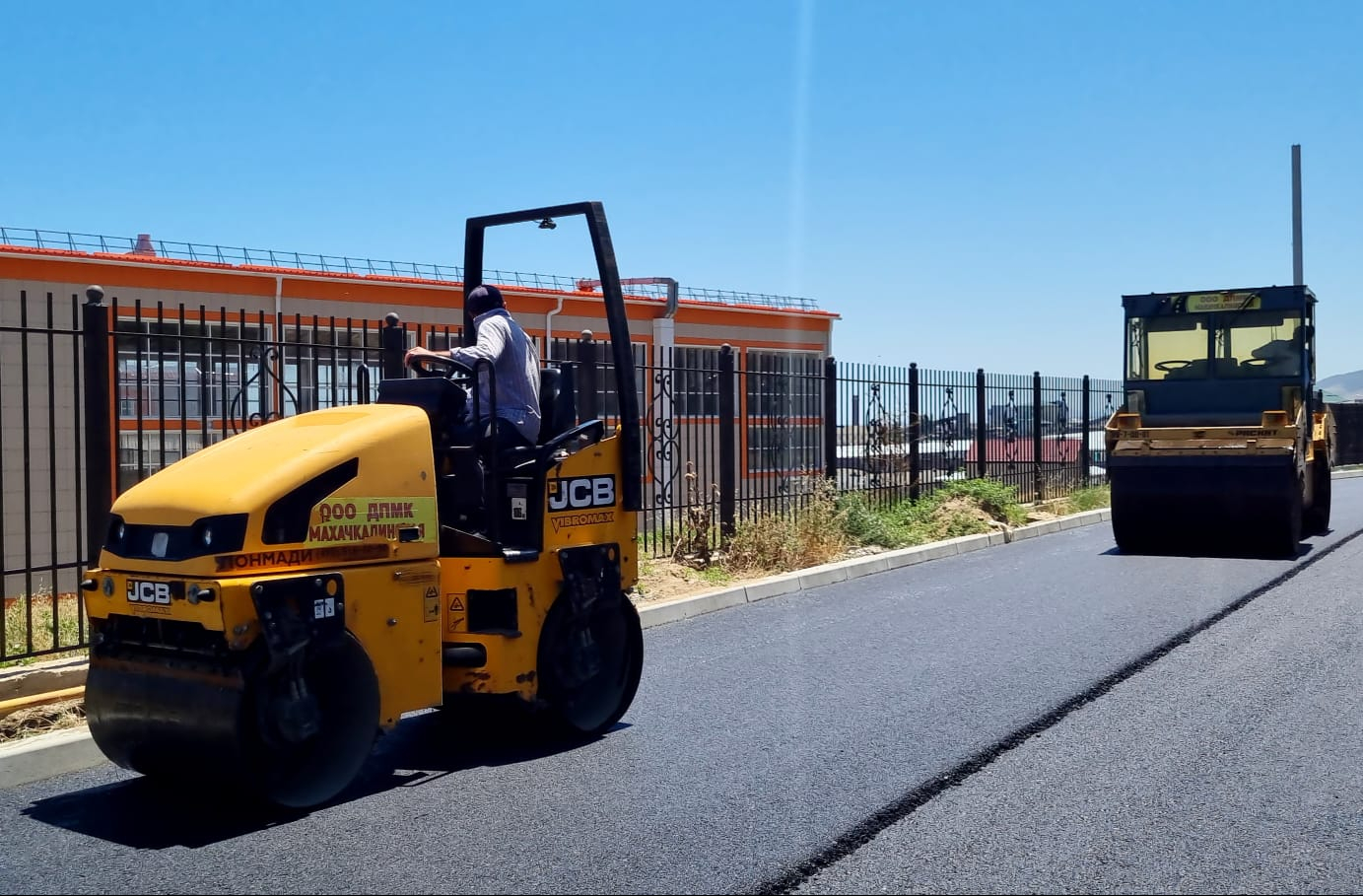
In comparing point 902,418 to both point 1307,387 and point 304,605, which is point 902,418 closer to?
point 1307,387

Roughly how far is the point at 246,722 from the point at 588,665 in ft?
6.18

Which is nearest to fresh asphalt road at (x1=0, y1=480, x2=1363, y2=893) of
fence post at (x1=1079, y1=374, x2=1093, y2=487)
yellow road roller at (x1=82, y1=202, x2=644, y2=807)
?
yellow road roller at (x1=82, y1=202, x2=644, y2=807)

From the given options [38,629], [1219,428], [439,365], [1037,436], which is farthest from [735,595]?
[1037,436]

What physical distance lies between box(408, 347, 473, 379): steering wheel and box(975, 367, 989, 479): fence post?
13.9 meters

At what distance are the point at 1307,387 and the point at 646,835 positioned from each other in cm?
1241

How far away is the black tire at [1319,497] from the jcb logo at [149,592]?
46.1 feet

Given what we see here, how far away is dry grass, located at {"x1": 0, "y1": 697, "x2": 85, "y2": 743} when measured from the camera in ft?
19.6

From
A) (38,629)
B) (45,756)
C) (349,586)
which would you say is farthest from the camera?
(38,629)

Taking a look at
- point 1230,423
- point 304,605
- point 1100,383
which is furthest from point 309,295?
point 304,605

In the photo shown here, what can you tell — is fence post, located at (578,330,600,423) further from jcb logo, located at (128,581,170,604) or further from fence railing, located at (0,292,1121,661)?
jcb logo, located at (128,581,170,604)

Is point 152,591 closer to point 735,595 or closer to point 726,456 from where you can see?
point 735,595

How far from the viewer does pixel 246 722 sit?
14.8ft

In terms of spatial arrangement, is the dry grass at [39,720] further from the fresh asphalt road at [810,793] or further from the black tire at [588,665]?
the black tire at [588,665]

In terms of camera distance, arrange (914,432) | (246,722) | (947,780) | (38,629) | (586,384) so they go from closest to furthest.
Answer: (246,722) → (947,780) → (38,629) → (586,384) → (914,432)
